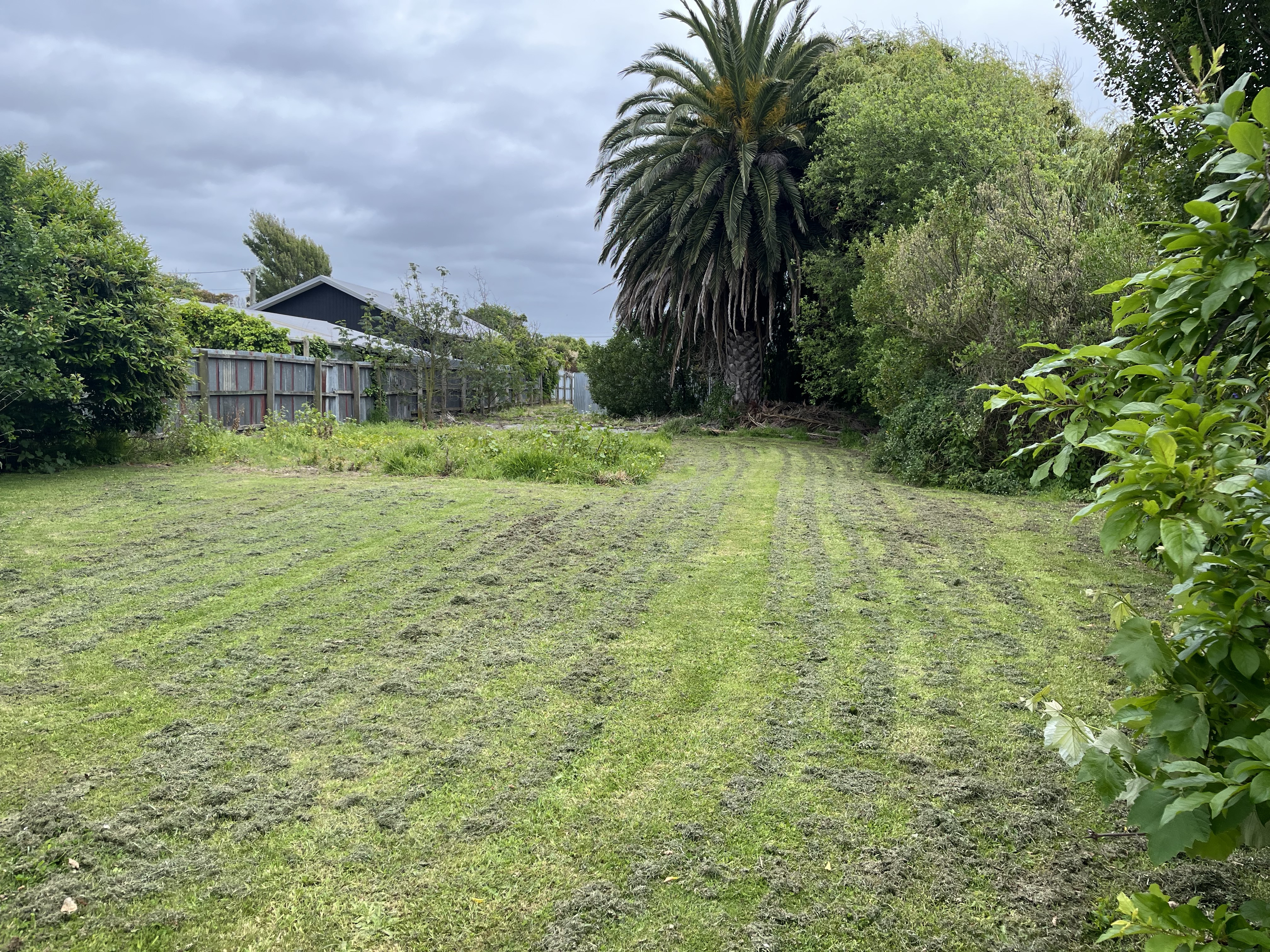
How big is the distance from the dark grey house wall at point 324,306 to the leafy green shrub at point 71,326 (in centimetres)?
1992

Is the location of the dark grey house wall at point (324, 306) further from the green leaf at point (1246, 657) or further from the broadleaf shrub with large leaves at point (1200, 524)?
the green leaf at point (1246, 657)

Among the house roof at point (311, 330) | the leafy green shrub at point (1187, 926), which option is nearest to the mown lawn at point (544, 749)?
the leafy green shrub at point (1187, 926)

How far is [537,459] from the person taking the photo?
1043 cm

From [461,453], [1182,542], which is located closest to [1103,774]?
[1182,542]

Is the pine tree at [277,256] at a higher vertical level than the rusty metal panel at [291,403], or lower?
higher

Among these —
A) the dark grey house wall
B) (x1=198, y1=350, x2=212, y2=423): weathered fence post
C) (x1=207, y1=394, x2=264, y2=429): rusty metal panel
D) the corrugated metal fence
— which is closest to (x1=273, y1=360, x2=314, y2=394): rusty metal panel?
the corrugated metal fence

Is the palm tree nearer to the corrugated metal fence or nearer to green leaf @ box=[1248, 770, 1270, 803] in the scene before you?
the corrugated metal fence

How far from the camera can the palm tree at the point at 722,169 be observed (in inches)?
690

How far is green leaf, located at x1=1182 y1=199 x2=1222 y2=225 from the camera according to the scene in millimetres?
1393

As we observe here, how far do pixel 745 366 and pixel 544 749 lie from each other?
18.4m

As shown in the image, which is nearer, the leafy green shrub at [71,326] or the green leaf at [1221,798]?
the green leaf at [1221,798]

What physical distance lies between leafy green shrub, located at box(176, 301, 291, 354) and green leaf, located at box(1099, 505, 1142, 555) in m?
19.8

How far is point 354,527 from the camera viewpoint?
677 centimetres

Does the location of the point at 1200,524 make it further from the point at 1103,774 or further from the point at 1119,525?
the point at 1103,774
